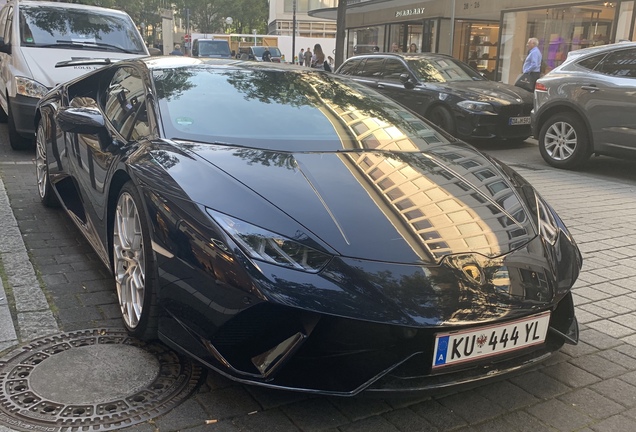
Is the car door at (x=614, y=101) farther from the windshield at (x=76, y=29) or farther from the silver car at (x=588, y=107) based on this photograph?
the windshield at (x=76, y=29)

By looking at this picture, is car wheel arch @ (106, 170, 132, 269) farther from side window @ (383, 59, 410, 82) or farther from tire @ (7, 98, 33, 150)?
side window @ (383, 59, 410, 82)

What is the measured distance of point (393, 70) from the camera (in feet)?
36.7

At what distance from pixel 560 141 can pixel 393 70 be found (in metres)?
3.81

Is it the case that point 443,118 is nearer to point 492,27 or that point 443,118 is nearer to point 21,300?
point 21,300

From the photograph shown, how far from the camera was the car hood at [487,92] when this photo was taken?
9.75 m

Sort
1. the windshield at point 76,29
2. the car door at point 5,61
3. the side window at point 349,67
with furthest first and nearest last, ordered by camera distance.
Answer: the side window at point 349,67 < the windshield at point 76,29 < the car door at point 5,61

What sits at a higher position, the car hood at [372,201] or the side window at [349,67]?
the side window at [349,67]

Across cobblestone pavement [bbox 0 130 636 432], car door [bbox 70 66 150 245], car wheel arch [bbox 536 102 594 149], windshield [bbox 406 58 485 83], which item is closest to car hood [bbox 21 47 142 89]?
cobblestone pavement [bbox 0 130 636 432]

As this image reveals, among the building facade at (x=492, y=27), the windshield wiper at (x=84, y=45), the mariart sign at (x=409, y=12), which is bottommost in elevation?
the windshield wiper at (x=84, y=45)

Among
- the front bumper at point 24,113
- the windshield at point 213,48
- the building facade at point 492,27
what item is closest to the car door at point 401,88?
the front bumper at point 24,113

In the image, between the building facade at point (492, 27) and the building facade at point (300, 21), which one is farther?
the building facade at point (300, 21)

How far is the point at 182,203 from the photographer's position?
2.48 meters

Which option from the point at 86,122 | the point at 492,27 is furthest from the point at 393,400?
the point at 492,27

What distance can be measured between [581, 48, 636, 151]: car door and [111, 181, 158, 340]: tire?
20.9ft
